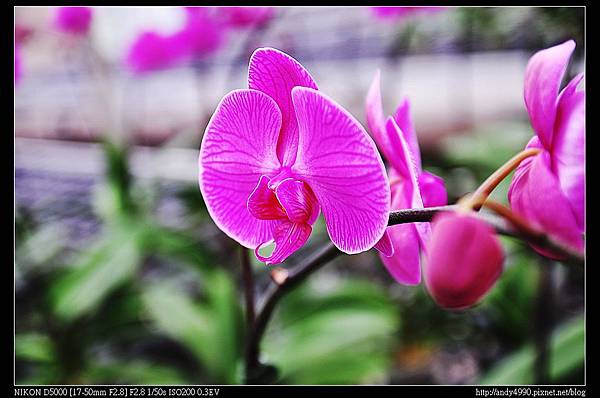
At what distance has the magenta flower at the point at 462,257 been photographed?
0.84 feet

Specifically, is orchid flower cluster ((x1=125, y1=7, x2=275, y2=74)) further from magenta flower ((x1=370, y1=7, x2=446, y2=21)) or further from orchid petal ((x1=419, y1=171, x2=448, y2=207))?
orchid petal ((x1=419, y1=171, x2=448, y2=207))

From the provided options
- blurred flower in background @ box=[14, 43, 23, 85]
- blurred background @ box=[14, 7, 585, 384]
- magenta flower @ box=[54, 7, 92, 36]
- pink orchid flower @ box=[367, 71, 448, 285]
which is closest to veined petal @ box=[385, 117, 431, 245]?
pink orchid flower @ box=[367, 71, 448, 285]

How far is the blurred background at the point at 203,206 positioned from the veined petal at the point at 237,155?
1.82 feet

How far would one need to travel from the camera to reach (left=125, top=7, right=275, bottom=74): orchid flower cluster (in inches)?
37.2

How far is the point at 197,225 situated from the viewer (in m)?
1.20

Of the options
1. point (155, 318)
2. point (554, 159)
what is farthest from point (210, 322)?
point (554, 159)

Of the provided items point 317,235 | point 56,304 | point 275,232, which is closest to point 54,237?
point 56,304

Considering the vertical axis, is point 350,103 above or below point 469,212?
above

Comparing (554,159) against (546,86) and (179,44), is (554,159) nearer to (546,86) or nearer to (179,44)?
(546,86)

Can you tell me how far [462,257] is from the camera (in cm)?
26

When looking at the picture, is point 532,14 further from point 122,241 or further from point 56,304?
point 56,304

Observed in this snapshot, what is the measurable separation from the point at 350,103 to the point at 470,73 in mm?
257

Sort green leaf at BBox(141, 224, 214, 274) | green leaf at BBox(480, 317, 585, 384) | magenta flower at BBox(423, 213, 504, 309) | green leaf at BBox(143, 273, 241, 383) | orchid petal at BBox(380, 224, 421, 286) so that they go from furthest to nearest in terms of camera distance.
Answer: green leaf at BBox(141, 224, 214, 274)
green leaf at BBox(143, 273, 241, 383)
green leaf at BBox(480, 317, 585, 384)
orchid petal at BBox(380, 224, 421, 286)
magenta flower at BBox(423, 213, 504, 309)
